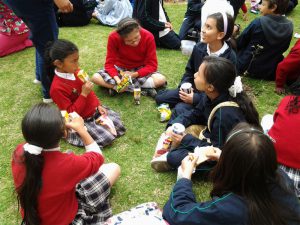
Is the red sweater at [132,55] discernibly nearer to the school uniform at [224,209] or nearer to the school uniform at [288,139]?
the school uniform at [288,139]

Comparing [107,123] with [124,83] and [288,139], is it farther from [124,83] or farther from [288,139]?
[288,139]

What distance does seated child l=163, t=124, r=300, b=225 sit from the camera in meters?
1.59

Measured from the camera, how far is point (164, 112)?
3.49 m

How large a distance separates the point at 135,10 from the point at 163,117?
7.32ft

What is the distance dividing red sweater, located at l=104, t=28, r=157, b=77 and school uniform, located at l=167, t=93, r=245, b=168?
1.07 metres

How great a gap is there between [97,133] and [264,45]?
7.96 feet

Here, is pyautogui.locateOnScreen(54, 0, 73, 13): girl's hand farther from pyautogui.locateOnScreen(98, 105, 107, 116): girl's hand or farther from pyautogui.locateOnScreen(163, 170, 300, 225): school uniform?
pyautogui.locateOnScreen(163, 170, 300, 225): school uniform

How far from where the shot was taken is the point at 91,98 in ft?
10.7

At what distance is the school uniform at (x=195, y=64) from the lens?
3.39m

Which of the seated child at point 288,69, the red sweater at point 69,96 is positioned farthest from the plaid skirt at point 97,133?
the seated child at point 288,69

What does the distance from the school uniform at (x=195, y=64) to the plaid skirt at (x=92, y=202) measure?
4.72 feet

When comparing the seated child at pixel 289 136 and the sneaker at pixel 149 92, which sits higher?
the seated child at pixel 289 136

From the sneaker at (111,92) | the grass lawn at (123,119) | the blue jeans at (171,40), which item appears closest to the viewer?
the grass lawn at (123,119)

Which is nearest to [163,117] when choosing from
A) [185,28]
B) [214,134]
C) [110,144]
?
[110,144]
